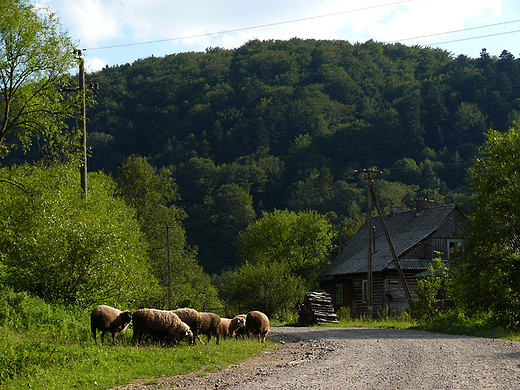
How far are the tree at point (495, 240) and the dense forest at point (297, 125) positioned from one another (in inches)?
2633

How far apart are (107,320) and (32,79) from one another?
1131cm

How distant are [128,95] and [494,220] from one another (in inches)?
4146

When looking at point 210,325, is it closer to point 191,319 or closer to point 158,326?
point 191,319

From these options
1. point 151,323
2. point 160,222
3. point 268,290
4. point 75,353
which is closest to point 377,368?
point 151,323

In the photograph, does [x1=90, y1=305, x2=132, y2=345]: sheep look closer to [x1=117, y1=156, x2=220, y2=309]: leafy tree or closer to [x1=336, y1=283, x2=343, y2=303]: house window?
[x1=336, y1=283, x2=343, y2=303]: house window

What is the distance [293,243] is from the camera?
5494 cm

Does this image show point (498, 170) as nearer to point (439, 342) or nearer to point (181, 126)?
point (439, 342)

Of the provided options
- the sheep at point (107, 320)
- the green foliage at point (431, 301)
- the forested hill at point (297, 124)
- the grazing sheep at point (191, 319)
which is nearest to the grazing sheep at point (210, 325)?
the grazing sheep at point (191, 319)

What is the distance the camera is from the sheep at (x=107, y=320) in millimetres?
16156

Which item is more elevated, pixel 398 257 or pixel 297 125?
pixel 297 125

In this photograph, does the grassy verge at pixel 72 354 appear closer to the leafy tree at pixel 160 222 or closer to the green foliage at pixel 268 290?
the green foliage at pixel 268 290

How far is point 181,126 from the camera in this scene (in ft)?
405

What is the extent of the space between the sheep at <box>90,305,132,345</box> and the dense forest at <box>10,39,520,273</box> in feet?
235

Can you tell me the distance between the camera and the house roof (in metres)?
40.9
